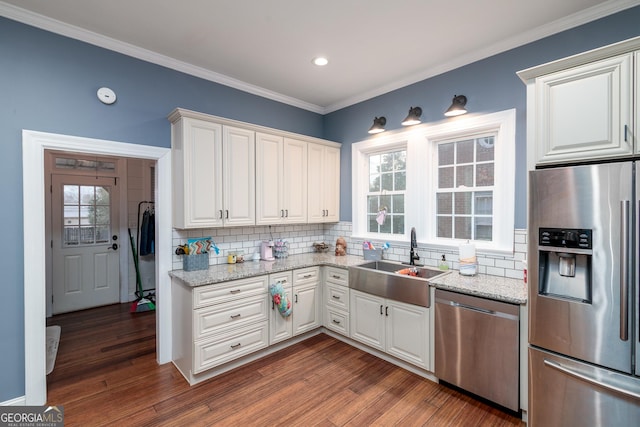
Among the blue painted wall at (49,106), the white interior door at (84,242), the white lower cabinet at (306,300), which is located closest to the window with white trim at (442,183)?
the white lower cabinet at (306,300)

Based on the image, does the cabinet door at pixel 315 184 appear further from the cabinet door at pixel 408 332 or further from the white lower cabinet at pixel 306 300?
the cabinet door at pixel 408 332

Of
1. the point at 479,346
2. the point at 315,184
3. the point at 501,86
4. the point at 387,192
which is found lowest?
the point at 479,346

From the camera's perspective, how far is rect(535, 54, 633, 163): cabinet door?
158 cm

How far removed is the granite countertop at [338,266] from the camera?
223 cm

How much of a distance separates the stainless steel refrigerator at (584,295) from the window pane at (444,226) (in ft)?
4.51

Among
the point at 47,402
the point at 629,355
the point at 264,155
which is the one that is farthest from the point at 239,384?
the point at 629,355

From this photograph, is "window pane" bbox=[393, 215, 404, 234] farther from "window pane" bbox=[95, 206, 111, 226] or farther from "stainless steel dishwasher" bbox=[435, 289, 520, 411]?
"window pane" bbox=[95, 206, 111, 226]

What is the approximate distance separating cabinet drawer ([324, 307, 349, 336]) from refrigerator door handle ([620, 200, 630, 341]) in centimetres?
222

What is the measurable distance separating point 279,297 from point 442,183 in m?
2.12

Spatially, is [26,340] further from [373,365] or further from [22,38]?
[373,365]

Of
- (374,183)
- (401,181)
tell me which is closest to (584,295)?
(401,181)

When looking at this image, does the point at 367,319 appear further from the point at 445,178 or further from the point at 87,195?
the point at 87,195

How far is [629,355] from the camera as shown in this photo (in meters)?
1.53

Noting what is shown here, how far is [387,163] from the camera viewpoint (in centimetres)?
378
